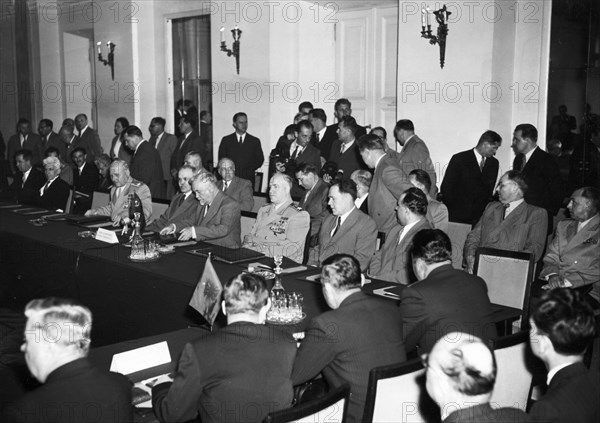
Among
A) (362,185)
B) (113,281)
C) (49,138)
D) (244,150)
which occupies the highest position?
(49,138)

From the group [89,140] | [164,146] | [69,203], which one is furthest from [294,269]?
[89,140]

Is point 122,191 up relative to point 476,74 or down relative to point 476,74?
down

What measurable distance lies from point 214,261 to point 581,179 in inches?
167

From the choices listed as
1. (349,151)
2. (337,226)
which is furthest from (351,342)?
(349,151)

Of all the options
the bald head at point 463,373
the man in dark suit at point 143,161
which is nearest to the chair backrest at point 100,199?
the man in dark suit at point 143,161

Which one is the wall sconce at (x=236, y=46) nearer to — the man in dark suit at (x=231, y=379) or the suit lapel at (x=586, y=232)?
the suit lapel at (x=586, y=232)

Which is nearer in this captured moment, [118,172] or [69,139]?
[118,172]

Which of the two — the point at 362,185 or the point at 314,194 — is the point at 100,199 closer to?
the point at 314,194

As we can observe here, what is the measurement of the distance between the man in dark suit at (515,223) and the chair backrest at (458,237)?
0.09 m

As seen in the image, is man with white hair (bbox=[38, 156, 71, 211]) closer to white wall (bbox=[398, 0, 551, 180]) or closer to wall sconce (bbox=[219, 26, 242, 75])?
wall sconce (bbox=[219, 26, 242, 75])

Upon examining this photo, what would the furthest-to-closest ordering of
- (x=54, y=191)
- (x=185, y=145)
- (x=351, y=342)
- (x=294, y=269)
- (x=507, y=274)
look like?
(x=185, y=145) → (x=54, y=191) → (x=294, y=269) → (x=507, y=274) → (x=351, y=342)

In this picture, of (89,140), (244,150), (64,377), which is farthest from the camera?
(89,140)

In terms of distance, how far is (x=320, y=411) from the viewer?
2014 mm

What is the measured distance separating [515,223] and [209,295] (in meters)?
2.66
